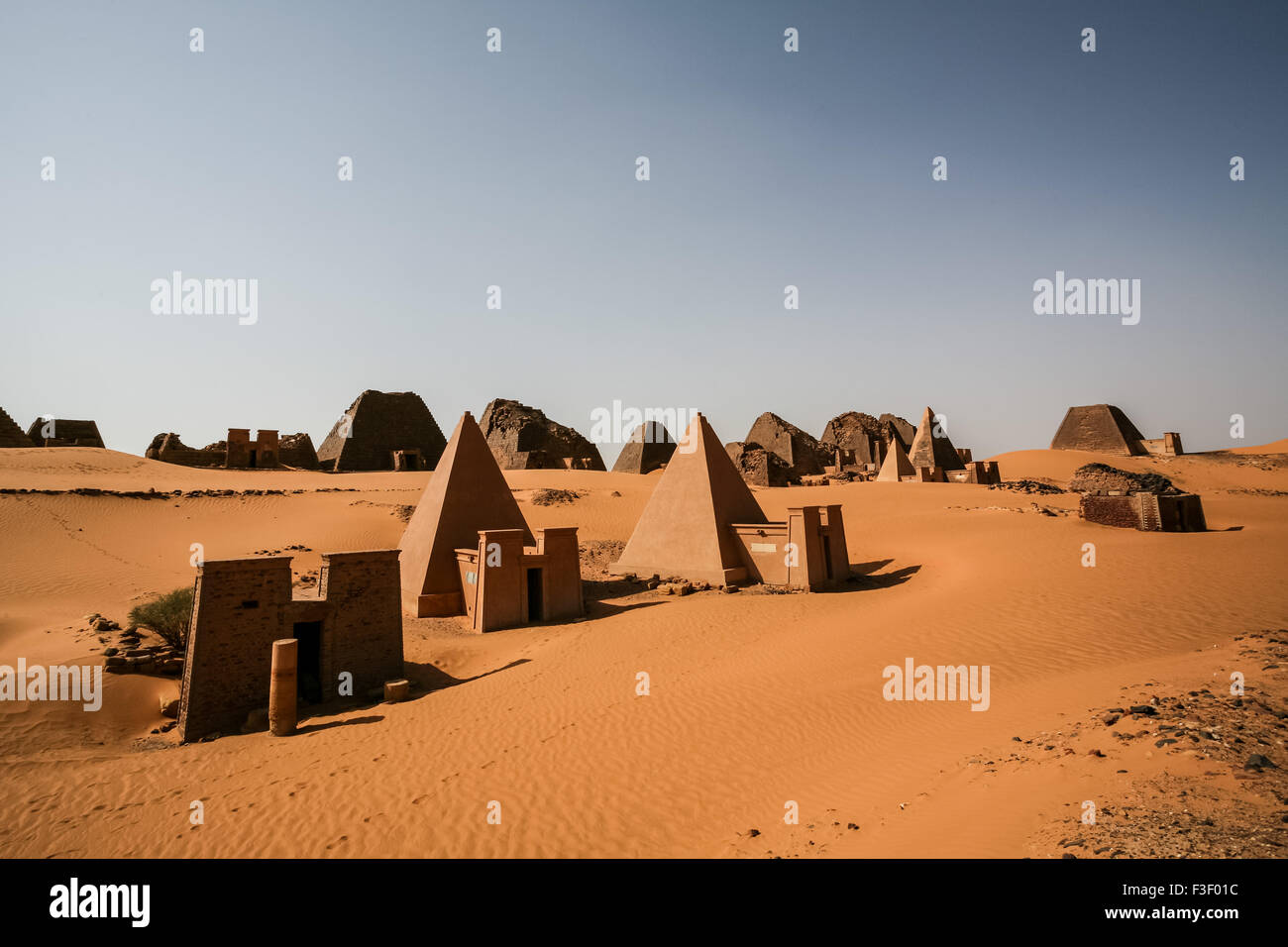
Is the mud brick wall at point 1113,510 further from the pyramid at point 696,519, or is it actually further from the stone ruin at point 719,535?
the pyramid at point 696,519

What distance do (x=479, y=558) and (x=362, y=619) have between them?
321 centimetres

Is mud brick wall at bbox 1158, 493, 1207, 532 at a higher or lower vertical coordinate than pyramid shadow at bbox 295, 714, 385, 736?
higher

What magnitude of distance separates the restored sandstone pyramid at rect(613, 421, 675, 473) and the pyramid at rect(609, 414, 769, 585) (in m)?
24.2

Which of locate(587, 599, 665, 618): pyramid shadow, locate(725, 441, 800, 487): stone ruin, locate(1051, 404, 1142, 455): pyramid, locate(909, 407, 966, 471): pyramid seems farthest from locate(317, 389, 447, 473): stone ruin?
locate(1051, 404, 1142, 455): pyramid

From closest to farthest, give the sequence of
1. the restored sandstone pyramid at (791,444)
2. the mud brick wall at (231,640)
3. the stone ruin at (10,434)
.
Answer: the mud brick wall at (231,640), the stone ruin at (10,434), the restored sandstone pyramid at (791,444)

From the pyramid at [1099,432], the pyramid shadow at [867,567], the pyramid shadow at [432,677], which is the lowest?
the pyramid shadow at [432,677]

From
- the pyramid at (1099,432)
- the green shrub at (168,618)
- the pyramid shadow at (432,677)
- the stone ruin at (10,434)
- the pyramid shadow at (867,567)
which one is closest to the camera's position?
the pyramid shadow at (432,677)

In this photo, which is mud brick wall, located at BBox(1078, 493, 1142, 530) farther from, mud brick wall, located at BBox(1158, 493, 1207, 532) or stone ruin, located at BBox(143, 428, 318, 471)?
stone ruin, located at BBox(143, 428, 318, 471)

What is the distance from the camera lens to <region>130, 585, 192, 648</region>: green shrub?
12086 millimetres

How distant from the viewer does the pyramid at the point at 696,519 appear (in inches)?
634

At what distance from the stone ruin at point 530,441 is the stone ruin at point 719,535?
2080 cm

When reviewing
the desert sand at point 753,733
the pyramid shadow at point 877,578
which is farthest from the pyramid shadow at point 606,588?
the pyramid shadow at point 877,578

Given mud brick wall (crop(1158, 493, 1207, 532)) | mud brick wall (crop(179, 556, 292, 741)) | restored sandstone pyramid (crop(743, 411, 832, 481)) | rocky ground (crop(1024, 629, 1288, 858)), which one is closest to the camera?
rocky ground (crop(1024, 629, 1288, 858))
